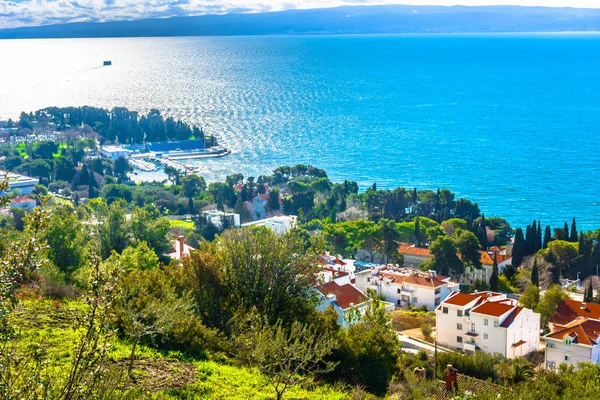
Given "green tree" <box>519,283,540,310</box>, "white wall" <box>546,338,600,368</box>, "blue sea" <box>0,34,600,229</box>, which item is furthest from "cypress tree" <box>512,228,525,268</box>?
"white wall" <box>546,338,600,368</box>

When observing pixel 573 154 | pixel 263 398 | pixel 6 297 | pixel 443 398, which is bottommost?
pixel 573 154

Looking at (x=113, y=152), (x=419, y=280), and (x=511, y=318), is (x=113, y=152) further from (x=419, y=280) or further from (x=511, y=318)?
(x=511, y=318)

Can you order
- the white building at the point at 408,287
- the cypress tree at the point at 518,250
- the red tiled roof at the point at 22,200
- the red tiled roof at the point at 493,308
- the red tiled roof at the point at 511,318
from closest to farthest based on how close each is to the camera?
the red tiled roof at the point at 511,318 < the red tiled roof at the point at 493,308 < the white building at the point at 408,287 < the cypress tree at the point at 518,250 < the red tiled roof at the point at 22,200

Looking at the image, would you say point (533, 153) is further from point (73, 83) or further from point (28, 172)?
point (73, 83)

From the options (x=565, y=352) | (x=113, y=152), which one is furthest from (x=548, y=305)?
(x=113, y=152)

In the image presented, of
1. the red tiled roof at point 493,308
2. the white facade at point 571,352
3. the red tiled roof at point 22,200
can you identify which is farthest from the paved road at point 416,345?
the red tiled roof at point 22,200

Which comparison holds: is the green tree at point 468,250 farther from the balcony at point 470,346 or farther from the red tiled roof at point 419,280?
the balcony at point 470,346

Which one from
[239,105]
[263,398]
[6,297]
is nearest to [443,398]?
[263,398]
